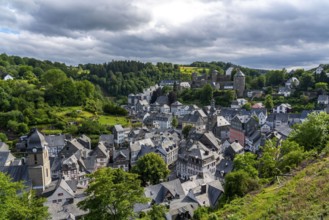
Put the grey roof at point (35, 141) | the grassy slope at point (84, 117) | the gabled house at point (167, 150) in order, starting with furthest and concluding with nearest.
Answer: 1. the grassy slope at point (84, 117)
2. the gabled house at point (167, 150)
3. the grey roof at point (35, 141)

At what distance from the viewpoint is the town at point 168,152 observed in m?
35.9

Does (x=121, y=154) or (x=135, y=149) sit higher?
(x=135, y=149)

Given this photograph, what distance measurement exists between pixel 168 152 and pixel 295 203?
135ft

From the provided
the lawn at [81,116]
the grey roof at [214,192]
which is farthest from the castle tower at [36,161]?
the lawn at [81,116]

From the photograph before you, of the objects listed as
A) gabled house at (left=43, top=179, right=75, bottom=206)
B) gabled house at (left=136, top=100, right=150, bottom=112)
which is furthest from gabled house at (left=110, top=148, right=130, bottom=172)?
gabled house at (left=136, top=100, right=150, bottom=112)

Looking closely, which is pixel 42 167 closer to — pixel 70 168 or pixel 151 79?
pixel 70 168

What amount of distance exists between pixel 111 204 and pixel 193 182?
2391 cm

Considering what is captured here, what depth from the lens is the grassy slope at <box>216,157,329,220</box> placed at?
545 inches

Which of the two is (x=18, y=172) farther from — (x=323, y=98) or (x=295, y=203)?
(x=323, y=98)

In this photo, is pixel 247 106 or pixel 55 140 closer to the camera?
pixel 55 140

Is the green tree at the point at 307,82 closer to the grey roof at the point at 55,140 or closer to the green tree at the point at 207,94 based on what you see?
the green tree at the point at 207,94

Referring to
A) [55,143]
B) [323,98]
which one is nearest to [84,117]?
[55,143]

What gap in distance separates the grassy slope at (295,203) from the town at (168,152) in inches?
531

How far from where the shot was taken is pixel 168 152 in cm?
5609
